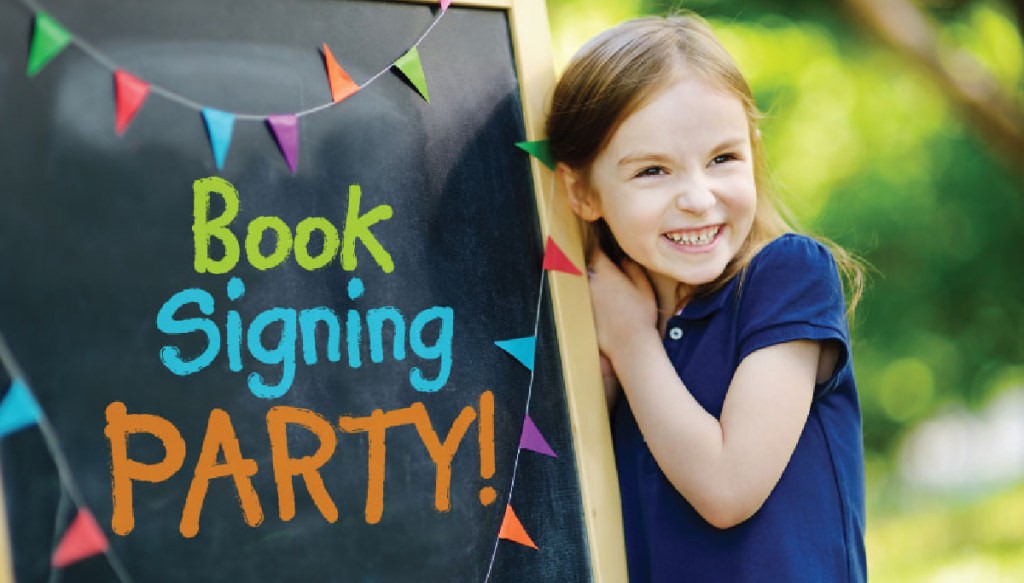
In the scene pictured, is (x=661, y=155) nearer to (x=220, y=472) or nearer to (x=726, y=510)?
(x=726, y=510)

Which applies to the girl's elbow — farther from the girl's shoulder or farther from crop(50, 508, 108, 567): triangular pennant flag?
crop(50, 508, 108, 567): triangular pennant flag

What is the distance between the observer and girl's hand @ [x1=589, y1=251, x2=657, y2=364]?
1499 millimetres

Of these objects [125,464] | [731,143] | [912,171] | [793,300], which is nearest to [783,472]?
[793,300]

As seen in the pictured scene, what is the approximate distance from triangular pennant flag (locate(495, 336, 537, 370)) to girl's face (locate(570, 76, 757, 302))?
0.19 meters

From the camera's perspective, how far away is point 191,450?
1172mm

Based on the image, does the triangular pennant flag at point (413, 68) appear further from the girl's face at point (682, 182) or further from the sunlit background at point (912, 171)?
the sunlit background at point (912, 171)

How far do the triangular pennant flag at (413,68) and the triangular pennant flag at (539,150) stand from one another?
0.52 feet

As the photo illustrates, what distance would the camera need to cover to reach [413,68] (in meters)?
1.35

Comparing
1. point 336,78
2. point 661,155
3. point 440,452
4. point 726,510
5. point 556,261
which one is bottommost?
point 726,510

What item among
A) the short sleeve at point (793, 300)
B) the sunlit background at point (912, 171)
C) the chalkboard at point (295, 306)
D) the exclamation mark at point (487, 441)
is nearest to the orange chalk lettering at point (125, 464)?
the chalkboard at point (295, 306)

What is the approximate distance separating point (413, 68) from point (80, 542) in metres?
0.65

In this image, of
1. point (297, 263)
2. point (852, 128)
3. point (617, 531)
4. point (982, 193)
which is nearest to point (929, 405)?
point (982, 193)

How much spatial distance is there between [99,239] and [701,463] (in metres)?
0.75

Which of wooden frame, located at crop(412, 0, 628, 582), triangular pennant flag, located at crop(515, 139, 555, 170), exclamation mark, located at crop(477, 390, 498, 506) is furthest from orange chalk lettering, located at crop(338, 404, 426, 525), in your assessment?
triangular pennant flag, located at crop(515, 139, 555, 170)
